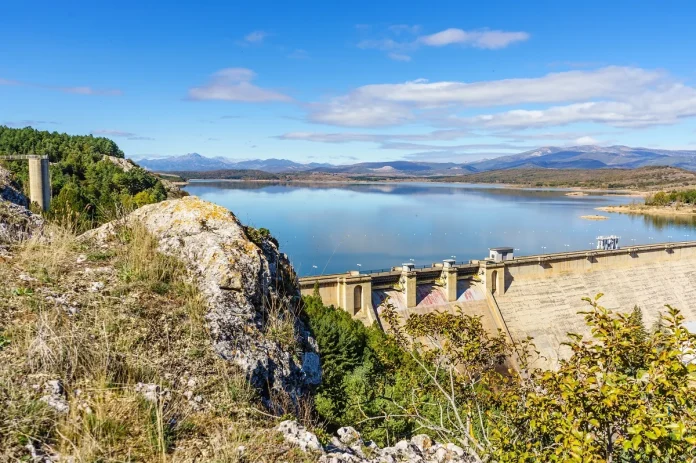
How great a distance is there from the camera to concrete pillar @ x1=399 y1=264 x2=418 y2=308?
27625mm

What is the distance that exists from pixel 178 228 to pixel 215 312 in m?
1.54

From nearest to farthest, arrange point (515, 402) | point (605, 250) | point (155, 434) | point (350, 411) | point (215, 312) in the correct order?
point (155, 434), point (215, 312), point (515, 402), point (350, 411), point (605, 250)

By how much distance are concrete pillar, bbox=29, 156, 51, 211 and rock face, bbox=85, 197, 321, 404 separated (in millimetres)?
21403

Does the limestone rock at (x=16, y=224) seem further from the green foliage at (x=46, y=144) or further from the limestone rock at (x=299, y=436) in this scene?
the green foliage at (x=46, y=144)

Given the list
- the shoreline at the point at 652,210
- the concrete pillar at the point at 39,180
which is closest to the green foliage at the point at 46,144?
the concrete pillar at the point at 39,180

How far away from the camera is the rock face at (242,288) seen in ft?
14.9

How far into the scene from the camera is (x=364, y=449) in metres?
4.02

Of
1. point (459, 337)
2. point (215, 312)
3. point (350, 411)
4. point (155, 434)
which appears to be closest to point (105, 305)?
point (215, 312)

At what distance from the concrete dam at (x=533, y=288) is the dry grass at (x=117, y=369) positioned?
66.0ft

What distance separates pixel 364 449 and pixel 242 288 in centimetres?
198

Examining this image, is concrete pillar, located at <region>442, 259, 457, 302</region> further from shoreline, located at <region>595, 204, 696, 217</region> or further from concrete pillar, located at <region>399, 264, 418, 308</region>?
shoreline, located at <region>595, 204, 696, 217</region>

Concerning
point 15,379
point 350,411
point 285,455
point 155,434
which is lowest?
point 350,411

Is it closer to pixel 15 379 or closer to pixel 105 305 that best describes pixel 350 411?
pixel 105 305

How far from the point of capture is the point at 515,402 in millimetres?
5203
